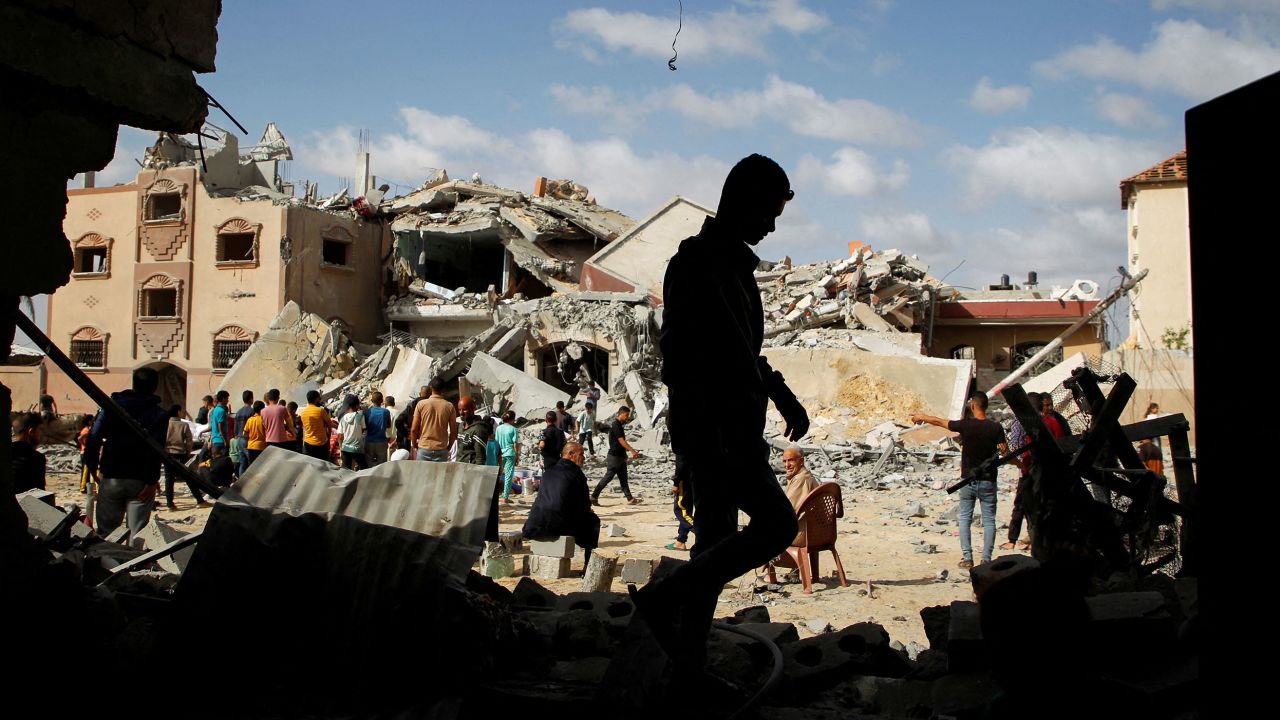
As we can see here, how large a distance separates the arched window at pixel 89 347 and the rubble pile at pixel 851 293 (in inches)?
933

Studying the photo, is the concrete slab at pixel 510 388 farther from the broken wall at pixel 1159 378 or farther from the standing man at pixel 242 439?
the broken wall at pixel 1159 378

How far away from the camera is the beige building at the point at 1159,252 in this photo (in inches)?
1099

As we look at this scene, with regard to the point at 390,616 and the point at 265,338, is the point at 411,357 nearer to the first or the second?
the point at 265,338

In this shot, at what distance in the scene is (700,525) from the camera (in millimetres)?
3148

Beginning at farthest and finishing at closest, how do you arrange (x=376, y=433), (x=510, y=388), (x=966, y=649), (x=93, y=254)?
(x=93, y=254), (x=510, y=388), (x=376, y=433), (x=966, y=649)

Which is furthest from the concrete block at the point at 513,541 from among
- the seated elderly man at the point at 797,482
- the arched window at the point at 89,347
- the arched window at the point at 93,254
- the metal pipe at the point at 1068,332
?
the arched window at the point at 93,254

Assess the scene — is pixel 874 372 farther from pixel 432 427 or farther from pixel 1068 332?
pixel 432 427

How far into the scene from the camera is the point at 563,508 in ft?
27.4

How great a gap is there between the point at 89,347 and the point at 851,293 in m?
27.1

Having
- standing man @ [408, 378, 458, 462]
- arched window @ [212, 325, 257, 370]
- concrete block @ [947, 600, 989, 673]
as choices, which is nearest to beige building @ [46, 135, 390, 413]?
arched window @ [212, 325, 257, 370]

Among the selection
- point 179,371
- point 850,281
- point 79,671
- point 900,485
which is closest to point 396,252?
point 179,371

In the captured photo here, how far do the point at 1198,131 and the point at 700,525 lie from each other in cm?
191

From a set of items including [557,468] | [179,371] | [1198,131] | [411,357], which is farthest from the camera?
[179,371]

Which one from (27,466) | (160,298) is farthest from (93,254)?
(27,466)
